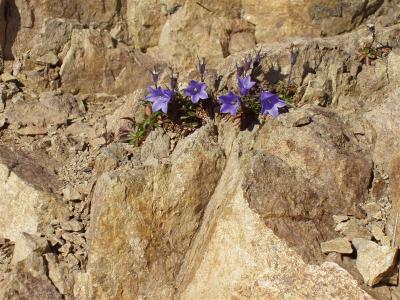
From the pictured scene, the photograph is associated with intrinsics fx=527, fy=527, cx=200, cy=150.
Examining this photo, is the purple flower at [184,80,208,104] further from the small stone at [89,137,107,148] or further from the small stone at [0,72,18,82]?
the small stone at [0,72,18,82]

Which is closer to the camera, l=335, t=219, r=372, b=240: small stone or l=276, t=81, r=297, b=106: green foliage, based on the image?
l=335, t=219, r=372, b=240: small stone

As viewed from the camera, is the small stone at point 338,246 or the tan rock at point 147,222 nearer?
the small stone at point 338,246

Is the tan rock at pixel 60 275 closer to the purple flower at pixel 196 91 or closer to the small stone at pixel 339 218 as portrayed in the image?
the purple flower at pixel 196 91

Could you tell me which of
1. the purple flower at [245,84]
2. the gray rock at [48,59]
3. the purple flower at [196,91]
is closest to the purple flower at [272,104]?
the purple flower at [245,84]

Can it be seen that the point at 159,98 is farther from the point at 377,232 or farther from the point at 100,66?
the point at 377,232

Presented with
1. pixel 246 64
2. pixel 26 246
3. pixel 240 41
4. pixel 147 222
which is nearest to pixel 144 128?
pixel 147 222

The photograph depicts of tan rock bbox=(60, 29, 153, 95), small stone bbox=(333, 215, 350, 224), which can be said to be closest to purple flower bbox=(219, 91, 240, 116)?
small stone bbox=(333, 215, 350, 224)
